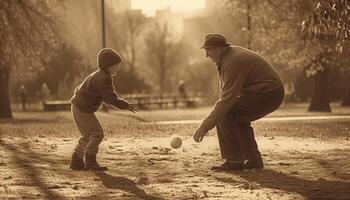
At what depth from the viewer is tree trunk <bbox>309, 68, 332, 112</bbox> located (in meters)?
29.2

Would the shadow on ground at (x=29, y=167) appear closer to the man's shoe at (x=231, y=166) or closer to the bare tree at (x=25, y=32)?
the man's shoe at (x=231, y=166)

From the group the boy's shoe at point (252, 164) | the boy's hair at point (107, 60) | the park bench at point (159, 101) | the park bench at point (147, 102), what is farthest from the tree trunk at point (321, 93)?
the boy's hair at point (107, 60)

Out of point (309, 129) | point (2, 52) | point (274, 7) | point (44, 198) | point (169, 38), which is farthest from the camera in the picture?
point (169, 38)

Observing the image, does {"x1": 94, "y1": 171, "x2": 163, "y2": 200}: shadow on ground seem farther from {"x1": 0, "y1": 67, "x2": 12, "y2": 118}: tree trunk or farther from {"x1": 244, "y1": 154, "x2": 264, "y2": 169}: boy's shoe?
{"x1": 0, "y1": 67, "x2": 12, "y2": 118}: tree trunk

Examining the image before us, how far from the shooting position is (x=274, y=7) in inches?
1022

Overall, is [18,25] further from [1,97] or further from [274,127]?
[274,127]

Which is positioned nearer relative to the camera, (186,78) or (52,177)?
(52,177)

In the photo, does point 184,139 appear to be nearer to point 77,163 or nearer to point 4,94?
point 77,163

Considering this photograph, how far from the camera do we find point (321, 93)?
1160 inches

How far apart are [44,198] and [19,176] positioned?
6.07 ft

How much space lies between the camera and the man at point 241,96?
8.72 m

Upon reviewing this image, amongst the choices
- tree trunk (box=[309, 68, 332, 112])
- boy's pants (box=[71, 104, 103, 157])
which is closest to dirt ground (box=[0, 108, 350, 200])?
boy's pants (box=[71, 104, 103, 157])

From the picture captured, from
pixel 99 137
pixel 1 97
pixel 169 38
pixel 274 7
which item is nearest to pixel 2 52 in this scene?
pixel 1 97

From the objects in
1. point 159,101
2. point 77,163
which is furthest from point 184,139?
point 159,101
